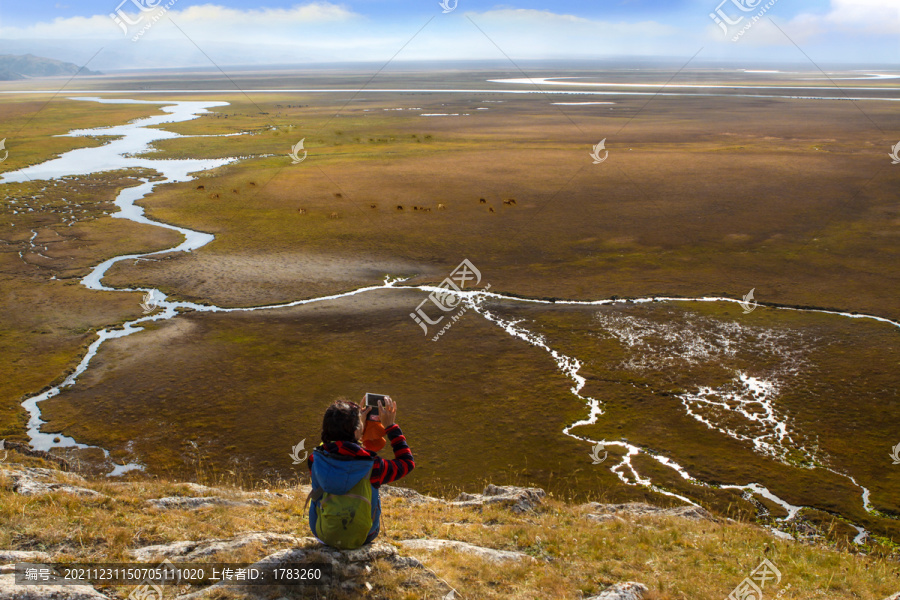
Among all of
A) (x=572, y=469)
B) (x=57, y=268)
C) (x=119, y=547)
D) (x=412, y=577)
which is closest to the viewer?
(x=412, y=577)

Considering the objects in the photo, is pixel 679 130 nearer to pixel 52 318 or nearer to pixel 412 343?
pixel 412 343

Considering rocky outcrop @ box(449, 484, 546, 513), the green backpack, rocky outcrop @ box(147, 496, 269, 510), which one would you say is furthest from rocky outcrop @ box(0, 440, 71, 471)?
the green backpack

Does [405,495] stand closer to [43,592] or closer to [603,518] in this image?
[603,518]

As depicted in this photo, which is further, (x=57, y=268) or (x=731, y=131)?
(x=731, y=131)

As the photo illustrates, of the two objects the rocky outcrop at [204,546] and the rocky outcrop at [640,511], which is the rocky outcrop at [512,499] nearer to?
the rocky outcrop at [640,511]

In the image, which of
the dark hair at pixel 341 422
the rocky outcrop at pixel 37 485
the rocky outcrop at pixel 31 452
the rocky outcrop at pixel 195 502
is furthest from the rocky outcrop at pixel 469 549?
the rocky outcrop at pixel 31 452

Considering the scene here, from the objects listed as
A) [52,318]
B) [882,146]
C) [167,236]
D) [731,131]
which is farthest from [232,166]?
[882,146]

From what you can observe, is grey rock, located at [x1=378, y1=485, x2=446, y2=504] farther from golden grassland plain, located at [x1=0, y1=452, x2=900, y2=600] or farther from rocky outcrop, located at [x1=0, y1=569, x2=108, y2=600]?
rocky outcrop, located at [x1=0, y1=569, x2=108, y2=600]
